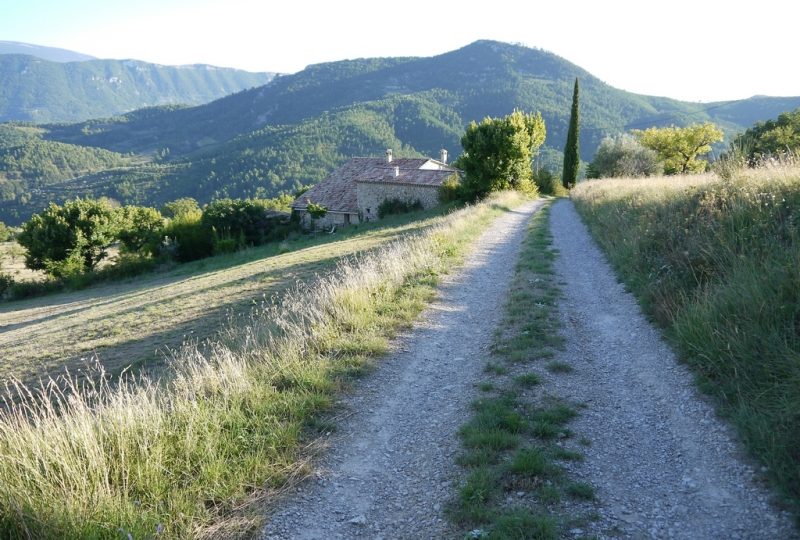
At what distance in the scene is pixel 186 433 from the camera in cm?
409

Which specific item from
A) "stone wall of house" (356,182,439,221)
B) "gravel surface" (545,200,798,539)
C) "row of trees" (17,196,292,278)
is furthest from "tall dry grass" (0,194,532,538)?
"row of trees" (17,196,292,278)

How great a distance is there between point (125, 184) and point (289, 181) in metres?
53.7

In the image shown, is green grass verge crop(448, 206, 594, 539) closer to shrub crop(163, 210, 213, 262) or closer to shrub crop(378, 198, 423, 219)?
shrub crop(378, 198, 423, 219)

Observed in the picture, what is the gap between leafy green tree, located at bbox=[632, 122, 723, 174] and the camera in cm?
3759

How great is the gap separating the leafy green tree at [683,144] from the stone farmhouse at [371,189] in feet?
57.8

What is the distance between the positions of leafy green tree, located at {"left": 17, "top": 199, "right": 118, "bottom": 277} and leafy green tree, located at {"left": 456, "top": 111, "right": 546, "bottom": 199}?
33.6 meters

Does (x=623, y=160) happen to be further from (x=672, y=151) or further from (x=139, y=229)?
(x=139, y=229)

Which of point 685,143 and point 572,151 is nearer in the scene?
point 685,143

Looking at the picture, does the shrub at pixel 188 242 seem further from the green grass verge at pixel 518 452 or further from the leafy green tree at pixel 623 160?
→ the green grass verge at pixel 518 452

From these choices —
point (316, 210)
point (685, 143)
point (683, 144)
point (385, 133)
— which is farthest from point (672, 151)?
Result: point (385, 133)

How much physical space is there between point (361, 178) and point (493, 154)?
14.0 m

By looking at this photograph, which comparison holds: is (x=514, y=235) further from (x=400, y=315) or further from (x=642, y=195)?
(x=400, y=315)

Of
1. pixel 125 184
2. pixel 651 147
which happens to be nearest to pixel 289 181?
pixel 125 184

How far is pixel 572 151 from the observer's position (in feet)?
162
